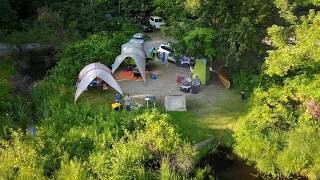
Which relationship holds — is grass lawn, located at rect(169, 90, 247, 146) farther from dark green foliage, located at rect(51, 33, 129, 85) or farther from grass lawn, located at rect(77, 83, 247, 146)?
dark green foliage, located at rect(51, 33, 129, 85)

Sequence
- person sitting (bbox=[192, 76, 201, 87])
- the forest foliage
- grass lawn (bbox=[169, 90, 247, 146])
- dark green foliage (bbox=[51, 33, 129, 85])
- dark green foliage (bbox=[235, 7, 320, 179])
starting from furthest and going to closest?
dark green foliage (bbox=[51, 33, 129, 85])
person sitting (bbox=[192, 76, 201, 87])
grass lawn (bbox=[169, 90, 247, 146])
dark green foliage (bbox=[235, 7, 320, 179])
the forest foliage

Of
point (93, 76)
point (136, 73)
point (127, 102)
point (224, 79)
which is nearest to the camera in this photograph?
point (127, 102)

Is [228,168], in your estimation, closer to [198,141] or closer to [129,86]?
[198,141]

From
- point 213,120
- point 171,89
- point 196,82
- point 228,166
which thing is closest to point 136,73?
point 171,89

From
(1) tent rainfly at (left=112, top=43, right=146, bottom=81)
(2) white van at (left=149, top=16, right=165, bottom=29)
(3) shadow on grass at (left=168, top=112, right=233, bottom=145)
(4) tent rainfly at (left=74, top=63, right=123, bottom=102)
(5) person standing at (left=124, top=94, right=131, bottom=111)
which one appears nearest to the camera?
(3) shadow on grass at (left=168, top=112, right=233, bottom=145)

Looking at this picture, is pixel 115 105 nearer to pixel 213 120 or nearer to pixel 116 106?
pixel 116 106

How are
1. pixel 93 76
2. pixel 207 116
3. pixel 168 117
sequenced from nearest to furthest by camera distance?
pixel 168 117 → pixel 207 116 → pixel 93 76

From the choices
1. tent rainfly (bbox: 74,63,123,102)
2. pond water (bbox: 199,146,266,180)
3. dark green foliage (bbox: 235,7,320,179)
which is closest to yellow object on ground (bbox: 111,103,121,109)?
tent rainfly (bbox: 74,63,123,102)

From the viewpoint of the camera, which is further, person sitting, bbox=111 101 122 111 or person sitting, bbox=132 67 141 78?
person sitting, bbox=132 67 141 78

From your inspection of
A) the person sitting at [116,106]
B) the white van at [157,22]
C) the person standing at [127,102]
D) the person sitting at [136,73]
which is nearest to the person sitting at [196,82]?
the person sitting at [136,73]
